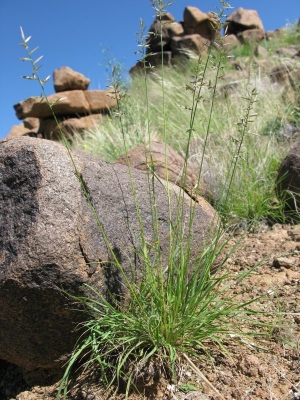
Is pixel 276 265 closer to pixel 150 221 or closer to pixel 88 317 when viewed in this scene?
pixel 150 221

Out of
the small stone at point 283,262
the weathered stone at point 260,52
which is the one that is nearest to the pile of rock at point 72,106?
the weathered stone at point 260,52

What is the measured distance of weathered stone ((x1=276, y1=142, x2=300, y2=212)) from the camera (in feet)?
10.7

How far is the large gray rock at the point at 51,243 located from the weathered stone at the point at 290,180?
4.79 ft

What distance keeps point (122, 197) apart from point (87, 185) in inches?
7.8

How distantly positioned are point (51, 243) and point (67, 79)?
9622 mm

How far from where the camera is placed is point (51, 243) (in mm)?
1866

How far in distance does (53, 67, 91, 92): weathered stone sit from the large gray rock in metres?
9.08

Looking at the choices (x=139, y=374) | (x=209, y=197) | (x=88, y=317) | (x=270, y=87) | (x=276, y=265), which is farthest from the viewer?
(x=270, y=87)

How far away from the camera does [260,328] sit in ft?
6.70

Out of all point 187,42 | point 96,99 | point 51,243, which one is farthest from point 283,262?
point 187,42

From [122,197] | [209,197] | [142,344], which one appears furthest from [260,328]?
[209,197]

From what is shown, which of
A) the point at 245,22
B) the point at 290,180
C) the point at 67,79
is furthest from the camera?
the point at 245,22

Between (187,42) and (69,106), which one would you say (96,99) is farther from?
(187,42)

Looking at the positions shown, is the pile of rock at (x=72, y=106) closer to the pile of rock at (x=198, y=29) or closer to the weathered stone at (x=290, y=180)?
the pile of rock at (x=198, y=29)
